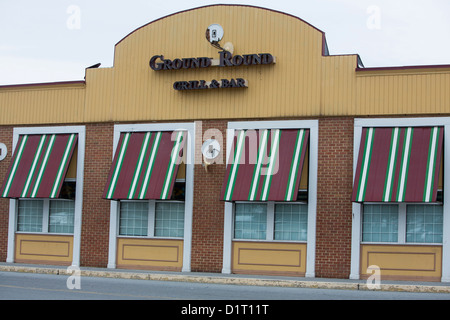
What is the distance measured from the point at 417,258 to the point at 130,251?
860 cm

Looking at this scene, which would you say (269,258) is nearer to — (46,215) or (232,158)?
(232,158)

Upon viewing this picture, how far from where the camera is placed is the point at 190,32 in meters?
22.5

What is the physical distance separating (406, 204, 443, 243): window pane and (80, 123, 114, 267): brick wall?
920 centimetres

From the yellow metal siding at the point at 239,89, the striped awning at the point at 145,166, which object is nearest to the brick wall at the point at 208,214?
the striped awning at the point at 145,166

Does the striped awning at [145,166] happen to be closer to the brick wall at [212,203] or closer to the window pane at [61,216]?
the brick wall at [212,203]

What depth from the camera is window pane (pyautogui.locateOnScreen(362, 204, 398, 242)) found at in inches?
789

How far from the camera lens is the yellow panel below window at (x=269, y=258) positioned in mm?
20656

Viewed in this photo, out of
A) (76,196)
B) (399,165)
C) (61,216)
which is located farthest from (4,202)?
(399,165)

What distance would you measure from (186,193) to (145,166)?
1.49 m

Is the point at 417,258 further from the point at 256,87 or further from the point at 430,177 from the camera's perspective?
the point at 256,87

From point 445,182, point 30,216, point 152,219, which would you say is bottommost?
point 30,216

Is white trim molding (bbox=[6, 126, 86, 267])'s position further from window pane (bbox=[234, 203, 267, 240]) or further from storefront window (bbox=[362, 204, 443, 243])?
storefront window (bbox=[362, 204, 443, 243])

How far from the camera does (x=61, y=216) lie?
2352 centimetres

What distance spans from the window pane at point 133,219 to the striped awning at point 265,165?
3.05 metres
